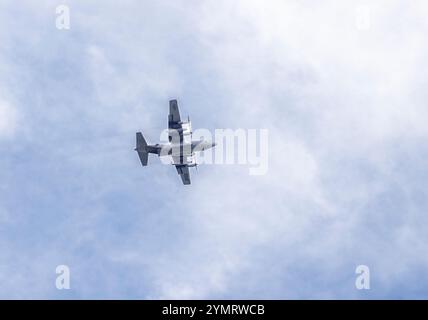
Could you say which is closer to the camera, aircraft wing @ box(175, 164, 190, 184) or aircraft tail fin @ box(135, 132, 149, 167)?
aircraft tail fin @ box(135, 132, 149, 167)

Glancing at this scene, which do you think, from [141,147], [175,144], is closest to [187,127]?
[175,144]

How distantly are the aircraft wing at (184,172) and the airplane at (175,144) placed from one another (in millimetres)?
5278

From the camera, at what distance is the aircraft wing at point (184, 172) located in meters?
154

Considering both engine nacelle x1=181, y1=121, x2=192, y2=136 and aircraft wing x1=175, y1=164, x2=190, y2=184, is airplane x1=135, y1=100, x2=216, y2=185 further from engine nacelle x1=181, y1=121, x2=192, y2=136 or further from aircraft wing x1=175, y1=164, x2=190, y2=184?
aircraft wing x1=175, y1=164, x2=190, y2=184

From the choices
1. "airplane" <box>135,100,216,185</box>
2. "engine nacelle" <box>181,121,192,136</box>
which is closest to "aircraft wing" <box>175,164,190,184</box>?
"airplane" <box>135,100,216,185</box>

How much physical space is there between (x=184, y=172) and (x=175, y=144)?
1172 cm

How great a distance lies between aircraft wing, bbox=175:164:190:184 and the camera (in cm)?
15350

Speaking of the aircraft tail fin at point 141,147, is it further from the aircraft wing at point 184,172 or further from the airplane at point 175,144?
the aircraft wing at point 184,172

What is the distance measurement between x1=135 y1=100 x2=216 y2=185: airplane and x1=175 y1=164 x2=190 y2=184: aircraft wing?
528cm
